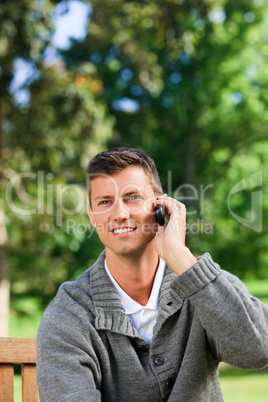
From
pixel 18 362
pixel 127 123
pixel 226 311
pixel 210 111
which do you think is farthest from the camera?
pixel 127 123

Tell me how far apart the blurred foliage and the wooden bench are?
21.8 ft

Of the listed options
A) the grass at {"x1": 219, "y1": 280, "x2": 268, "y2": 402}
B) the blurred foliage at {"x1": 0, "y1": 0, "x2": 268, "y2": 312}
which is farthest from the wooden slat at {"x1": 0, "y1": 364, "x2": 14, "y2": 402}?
the blurred foliage at {"x1": 0, "y1": 0, "x2": 268, "y2": 312}

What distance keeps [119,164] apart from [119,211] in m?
0.19

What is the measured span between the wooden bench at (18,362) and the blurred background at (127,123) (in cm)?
668

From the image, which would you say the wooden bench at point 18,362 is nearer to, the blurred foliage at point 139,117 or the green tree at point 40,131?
the blurred foliage at point 139,117

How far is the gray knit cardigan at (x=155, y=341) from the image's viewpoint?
5.99 feet

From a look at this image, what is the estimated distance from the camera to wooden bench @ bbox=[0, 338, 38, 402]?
229cm

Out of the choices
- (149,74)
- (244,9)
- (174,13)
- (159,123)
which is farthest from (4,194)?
(244,9)

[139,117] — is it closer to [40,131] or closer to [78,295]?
[40,131]

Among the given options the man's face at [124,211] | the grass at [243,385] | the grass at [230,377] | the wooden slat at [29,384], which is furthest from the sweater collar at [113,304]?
the grass at [243,385]

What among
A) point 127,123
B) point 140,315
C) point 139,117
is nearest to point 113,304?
Answer: point 140,315

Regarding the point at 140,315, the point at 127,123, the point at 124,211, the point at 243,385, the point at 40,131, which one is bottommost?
the point at 243,385

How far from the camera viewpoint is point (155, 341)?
199 cm

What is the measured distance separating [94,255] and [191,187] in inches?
163
